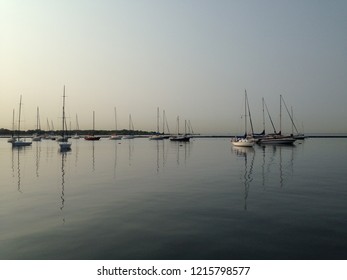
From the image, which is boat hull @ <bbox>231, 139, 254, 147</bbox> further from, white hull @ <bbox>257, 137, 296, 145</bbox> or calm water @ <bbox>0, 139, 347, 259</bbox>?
calm water @ <bbox>0, 139, 347, 259</bbox>

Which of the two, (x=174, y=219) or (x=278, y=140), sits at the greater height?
(x=278, y=140)

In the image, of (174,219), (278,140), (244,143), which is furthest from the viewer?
(278,140)

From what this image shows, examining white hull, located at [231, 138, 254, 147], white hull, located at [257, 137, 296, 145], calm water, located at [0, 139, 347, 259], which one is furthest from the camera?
white hull, located at [257, 137, 296, 145]

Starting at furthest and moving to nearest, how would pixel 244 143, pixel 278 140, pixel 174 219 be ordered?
pixel 278 140, pixel 244 143, pixel 174 219

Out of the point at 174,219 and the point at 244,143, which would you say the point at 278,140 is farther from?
the point at 174,219

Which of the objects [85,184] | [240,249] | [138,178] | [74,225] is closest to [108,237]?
[74,225]

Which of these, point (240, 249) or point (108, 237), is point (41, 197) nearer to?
point (108, 237)

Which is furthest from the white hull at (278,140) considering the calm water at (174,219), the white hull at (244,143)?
the calm water at (174,219)

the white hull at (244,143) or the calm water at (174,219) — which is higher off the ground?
the white hull at (244,143)

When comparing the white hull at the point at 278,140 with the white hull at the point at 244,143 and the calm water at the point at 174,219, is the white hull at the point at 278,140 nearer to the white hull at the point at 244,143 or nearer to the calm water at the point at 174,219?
the white hull at the point at 244,143

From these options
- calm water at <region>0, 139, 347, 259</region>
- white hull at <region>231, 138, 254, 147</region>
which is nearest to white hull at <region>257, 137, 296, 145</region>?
white hull at <region>231, 138, 254, 147</region>

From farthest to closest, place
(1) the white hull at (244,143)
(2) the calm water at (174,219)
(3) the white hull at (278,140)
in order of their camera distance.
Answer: (3) the white hull at (278,140)
(1) the white hull at (244,143)
(2) the calm water at (174,219)

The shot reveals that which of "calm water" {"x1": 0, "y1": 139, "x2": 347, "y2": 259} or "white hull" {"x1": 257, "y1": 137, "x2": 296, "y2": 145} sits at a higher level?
"white hull" {"x1": 257, "y1": 137, "x2": 296, "y2": 145}

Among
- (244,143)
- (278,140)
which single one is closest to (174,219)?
(244,143)
